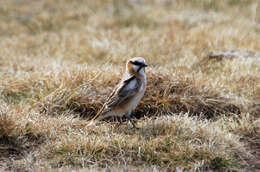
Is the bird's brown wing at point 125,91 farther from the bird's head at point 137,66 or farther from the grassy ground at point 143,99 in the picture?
the grassy ground at point 143,99

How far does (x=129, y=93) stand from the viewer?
4.34m

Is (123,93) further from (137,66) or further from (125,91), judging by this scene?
(137,66)

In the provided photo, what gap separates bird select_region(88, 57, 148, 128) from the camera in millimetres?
4348

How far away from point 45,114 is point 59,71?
92cm

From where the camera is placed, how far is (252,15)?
33.1ft

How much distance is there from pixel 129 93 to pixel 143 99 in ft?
2.54

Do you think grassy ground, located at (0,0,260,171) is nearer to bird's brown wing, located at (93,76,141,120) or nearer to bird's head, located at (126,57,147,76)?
bird's brown wing, located at (93,76,141,120)

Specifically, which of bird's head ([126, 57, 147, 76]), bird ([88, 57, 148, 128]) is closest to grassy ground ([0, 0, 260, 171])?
bird ([88, 57, 148, 128])

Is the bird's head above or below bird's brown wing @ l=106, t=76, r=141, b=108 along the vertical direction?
above

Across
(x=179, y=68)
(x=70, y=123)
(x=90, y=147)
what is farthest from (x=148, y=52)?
(x=90, y=147)

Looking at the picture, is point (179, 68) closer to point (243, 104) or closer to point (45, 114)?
point (243, 104)

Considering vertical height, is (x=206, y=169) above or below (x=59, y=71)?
below

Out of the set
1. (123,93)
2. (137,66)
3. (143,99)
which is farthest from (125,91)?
(143,99)

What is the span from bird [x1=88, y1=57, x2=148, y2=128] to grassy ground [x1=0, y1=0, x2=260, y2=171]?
206 mm
